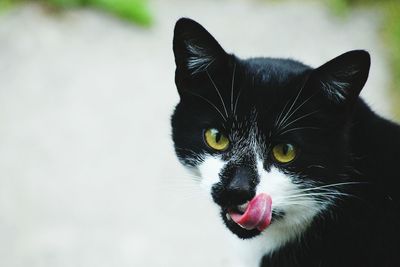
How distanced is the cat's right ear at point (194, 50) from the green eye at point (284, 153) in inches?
11.6

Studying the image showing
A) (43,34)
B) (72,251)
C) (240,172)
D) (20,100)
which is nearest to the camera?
(240,172)

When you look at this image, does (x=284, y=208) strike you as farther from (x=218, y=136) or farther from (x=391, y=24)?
(x=391, y=24)

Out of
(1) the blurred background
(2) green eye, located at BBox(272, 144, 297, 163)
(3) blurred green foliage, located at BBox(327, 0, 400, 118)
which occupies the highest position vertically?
→ (3) blurred green foliage, located at BBox(327, 0, 400, 118)

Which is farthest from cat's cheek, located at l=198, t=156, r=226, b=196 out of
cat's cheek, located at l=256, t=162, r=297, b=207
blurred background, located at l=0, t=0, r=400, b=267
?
blurred background, located at l=0, t=0, r=400, b=267

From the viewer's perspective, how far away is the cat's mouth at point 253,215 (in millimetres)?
1612

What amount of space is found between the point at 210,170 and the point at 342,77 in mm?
442

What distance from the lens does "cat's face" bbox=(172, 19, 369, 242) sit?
64.5 inches

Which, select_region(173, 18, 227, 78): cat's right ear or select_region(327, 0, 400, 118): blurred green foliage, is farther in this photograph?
select_region(327, 0, 400, 118): blurred green foliage

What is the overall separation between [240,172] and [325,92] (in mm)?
318

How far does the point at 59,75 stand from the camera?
12.3 ft

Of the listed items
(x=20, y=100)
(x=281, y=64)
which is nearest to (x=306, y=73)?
(x=281, y=64)

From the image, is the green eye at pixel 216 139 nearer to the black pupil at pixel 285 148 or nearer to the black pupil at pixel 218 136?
the black pupil at pixel 218 136

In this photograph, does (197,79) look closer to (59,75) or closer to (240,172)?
(240,172)

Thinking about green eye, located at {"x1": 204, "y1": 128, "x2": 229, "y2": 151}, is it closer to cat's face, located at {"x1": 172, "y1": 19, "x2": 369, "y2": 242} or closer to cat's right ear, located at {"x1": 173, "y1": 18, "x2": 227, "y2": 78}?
cat's face, located at {"x1": 172, "y1": 19, "x2": 369, "y2": 242}
